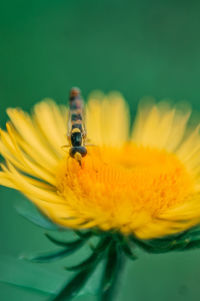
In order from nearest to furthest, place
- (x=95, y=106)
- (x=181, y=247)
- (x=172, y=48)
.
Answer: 1. (x=181, y=247)
2. (x=95, y=106)
3. (x=172, y=48)

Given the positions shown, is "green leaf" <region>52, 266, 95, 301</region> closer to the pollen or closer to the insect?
the pollen

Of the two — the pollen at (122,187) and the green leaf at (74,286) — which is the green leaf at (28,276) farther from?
the pollen at (122,187)

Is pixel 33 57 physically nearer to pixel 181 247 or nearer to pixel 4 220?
pixel 4 220

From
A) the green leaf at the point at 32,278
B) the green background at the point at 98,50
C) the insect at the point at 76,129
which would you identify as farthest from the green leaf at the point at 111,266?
the green background at the point at 98,50

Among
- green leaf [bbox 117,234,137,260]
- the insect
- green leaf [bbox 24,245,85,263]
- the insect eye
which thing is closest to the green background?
the insect

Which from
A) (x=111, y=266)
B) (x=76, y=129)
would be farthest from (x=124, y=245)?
(x=76, y=129)

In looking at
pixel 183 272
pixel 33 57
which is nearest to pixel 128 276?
pixel 183 272

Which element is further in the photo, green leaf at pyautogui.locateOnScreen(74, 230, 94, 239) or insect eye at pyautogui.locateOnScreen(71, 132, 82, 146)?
insect eye at pyautogui.locateOnScreen(71, 132, 82, 146)

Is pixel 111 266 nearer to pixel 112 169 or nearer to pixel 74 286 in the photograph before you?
pixel 74 286
